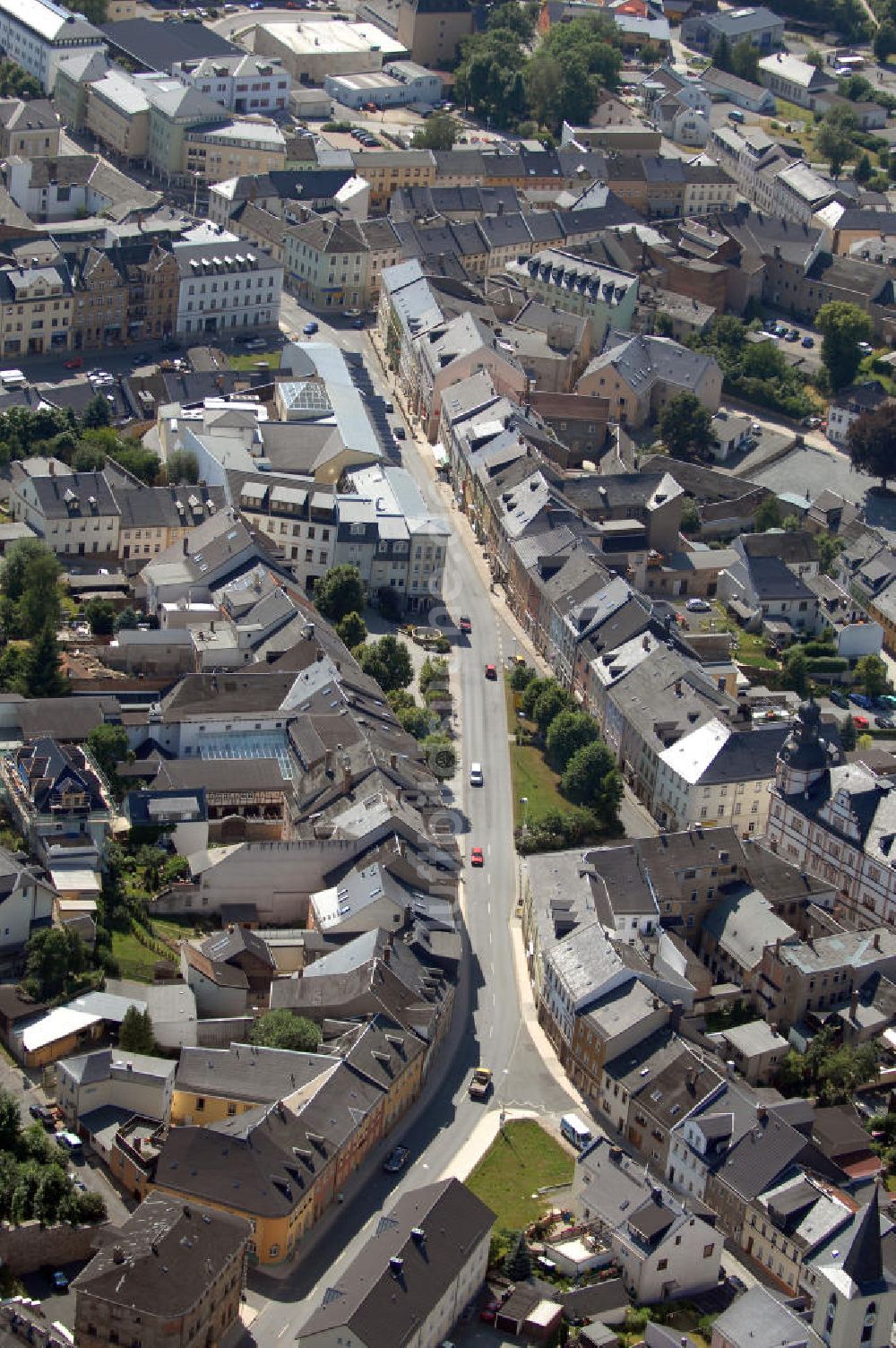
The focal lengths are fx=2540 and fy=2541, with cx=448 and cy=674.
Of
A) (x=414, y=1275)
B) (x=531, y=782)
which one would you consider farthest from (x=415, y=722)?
(x=414, y=1275)

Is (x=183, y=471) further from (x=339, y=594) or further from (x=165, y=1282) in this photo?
(x=165, y=1282)

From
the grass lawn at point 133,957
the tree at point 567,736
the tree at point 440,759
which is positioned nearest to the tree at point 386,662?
the tree at point 440,759

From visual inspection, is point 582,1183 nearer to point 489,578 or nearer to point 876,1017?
point 876,1017

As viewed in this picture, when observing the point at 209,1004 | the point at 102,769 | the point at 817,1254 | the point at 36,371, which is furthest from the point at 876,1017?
the point at 36,371

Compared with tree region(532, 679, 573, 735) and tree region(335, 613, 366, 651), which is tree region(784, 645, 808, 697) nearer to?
tree region(532, 679, 573, 735)

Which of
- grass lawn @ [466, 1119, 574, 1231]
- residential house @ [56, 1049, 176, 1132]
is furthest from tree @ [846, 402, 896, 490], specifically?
residential house @ [56, 1049, 176, 1132]
